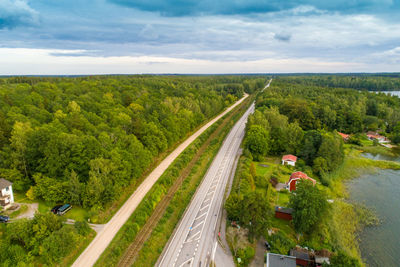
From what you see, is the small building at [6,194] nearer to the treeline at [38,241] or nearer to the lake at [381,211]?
the treeline at [38,241]

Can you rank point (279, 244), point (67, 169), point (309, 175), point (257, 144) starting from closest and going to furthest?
point (279, 244) < point (67, 169) < point (309, 175) < point (257, 144)

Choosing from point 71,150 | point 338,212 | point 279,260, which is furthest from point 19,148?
point 338,212

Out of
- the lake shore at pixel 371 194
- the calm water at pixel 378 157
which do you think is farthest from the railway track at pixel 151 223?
the calm water at pixel 378 157

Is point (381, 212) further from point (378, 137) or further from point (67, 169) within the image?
point (378, 137)

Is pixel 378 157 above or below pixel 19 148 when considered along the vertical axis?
below

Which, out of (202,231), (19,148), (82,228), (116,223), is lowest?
(202,231)

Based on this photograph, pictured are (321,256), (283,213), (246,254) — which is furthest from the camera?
(283,213)

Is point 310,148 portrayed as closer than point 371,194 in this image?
No
